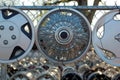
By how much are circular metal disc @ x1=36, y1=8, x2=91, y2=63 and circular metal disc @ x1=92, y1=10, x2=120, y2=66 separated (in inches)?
2.2

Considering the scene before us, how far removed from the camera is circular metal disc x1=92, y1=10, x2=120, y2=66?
2014 mm

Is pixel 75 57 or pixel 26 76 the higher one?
pixel 75 57

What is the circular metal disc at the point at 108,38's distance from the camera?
201cm

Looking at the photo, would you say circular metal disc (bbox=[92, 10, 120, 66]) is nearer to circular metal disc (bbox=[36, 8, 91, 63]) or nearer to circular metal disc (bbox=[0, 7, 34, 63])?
circular metal disc (bbox=[36, 8, 91, 63])

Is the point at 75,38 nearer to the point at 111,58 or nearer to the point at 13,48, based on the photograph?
the point at 111,58

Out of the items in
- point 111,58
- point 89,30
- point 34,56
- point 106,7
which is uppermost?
point 106,7

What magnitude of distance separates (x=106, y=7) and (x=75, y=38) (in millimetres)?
270

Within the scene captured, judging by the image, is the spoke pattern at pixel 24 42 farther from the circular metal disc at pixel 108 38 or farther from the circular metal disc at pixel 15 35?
the circular metal disc at pixel 108 38

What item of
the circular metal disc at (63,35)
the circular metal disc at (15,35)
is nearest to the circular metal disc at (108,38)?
the circular metal disc at (63,35)

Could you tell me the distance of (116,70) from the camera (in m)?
2.64

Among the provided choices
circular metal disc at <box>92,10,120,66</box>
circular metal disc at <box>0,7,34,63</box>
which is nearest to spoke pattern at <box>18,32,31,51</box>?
circular metal disc at <box>0,7,34,63</box>

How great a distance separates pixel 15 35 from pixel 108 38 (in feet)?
1.81

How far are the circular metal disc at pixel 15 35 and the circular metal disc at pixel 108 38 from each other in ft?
1.28

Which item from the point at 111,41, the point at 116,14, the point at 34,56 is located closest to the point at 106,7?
the point at 116,14
